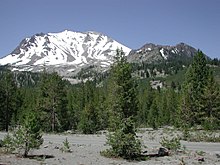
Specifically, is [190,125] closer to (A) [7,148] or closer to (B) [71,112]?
(B) [71,112]

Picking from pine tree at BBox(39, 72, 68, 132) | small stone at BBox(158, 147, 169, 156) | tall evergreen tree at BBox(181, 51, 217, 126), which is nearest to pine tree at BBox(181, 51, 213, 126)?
tall evergreen tree at BBox(181, 51, 217, 126)

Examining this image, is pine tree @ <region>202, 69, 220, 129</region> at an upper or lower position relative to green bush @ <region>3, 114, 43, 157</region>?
upper

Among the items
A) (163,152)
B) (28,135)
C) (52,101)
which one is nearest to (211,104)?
(52,101)

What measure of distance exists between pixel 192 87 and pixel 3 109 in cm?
3352

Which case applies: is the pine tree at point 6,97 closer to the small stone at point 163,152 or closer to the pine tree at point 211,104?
the pine tree at point 211,104

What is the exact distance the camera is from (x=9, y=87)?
61.2m

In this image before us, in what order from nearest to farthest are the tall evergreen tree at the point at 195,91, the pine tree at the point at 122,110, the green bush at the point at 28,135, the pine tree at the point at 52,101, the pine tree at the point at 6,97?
the green bush at the point at 28,135 < the pine tree at the point at 122,110 < the tall evergreen tree at the point at 195,91 < the pine tree at the point at 52,101 < the pine tree at the point at 6,97

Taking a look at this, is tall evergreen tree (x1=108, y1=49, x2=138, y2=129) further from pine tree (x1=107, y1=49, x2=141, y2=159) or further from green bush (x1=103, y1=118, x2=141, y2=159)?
green bush (x1=103, y1=118, x2=141, y2=159)

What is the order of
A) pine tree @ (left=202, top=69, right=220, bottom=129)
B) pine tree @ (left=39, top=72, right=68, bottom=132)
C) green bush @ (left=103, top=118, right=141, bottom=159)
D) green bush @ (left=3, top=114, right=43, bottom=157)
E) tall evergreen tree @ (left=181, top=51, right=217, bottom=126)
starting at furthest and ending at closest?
pine tree @ (left=39, top=72, right=68, bottom=132), tall evergreen tree @ (left=181, top=51, right=217, bottom=126), pine tree @ (left=202, top=69, right=220, bottom=129), green bush @ (left=103, top=118, right=141, bottom=159), green bush @ (left=3, top=114, right=43, bottom=157)

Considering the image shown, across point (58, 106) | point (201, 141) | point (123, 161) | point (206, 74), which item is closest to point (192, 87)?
point (206, 74)

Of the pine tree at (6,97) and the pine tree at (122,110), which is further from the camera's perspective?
the pine tree at (6,97)

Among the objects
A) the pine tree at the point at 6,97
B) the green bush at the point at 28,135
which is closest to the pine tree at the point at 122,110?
the green bush at the point at 28,135

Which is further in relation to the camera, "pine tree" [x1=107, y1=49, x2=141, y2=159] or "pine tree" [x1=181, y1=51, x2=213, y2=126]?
"pine tree" [x1=181, y1=51, x2=213, y2=126]

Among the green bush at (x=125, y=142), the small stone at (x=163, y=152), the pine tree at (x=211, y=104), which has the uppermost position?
the pine tree at (x=211, y=104)
